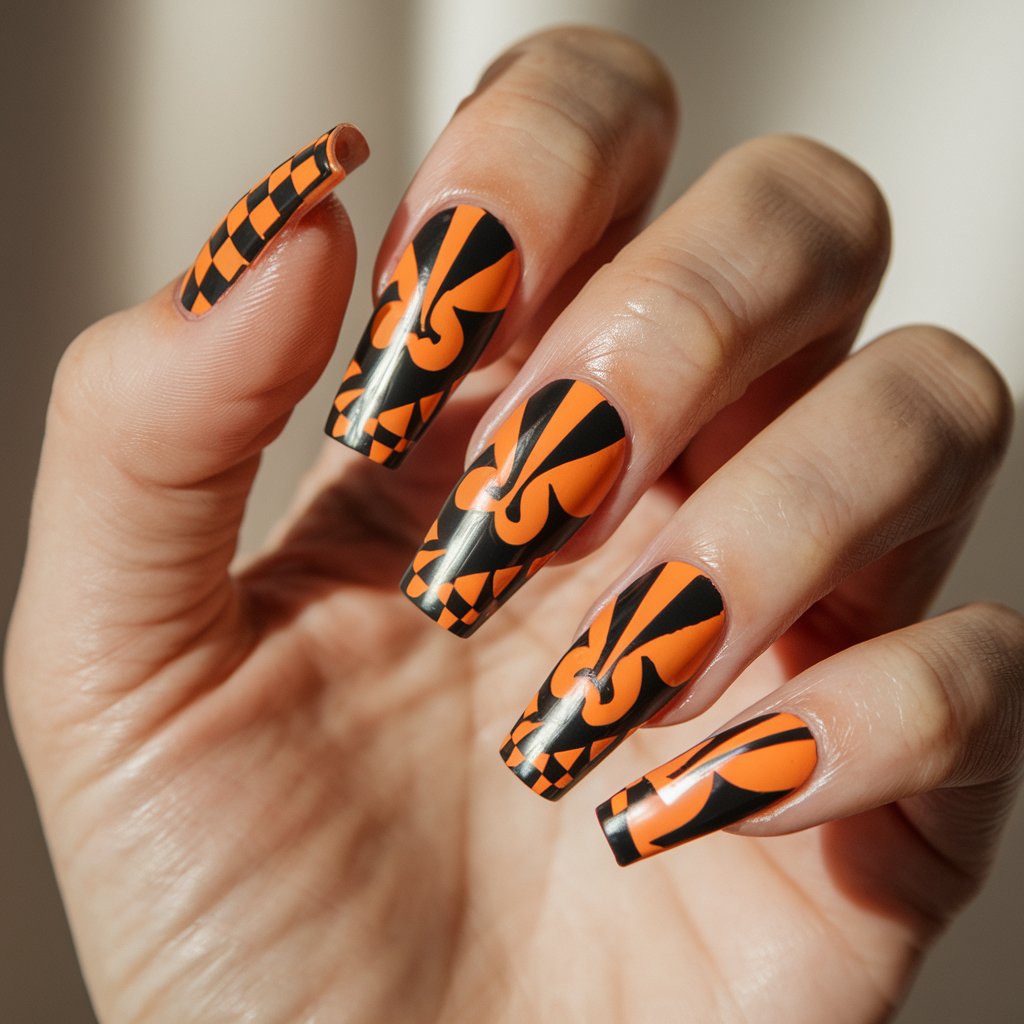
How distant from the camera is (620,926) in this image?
2.70ft

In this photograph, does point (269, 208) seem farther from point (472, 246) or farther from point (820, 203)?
point (820, 203)

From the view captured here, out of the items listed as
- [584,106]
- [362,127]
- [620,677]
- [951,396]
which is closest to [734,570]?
[620,677]

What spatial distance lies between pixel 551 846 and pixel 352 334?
30.2 inches

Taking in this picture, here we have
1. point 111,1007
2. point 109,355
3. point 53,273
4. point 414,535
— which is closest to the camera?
point 109,355

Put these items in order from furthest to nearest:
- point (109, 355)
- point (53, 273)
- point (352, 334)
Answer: point (352, 334) < point (53, 273) < point (109, 355)

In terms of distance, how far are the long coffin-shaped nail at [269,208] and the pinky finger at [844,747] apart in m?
0.44

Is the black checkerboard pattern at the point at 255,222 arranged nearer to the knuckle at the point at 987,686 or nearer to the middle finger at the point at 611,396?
the middle finger at the point at 611,396

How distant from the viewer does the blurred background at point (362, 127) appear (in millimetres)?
1017

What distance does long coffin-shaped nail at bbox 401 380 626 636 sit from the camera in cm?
67

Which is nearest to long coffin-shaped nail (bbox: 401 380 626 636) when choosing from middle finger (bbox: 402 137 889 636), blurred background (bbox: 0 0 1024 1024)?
middle finger (bbox: 402 137 889 636)

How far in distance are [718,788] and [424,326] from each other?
0.38 m

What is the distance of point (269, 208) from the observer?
0.64 meters

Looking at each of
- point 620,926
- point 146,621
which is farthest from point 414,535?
point 620,926

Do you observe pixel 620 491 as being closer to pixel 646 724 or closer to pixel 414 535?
pixel 646 724
